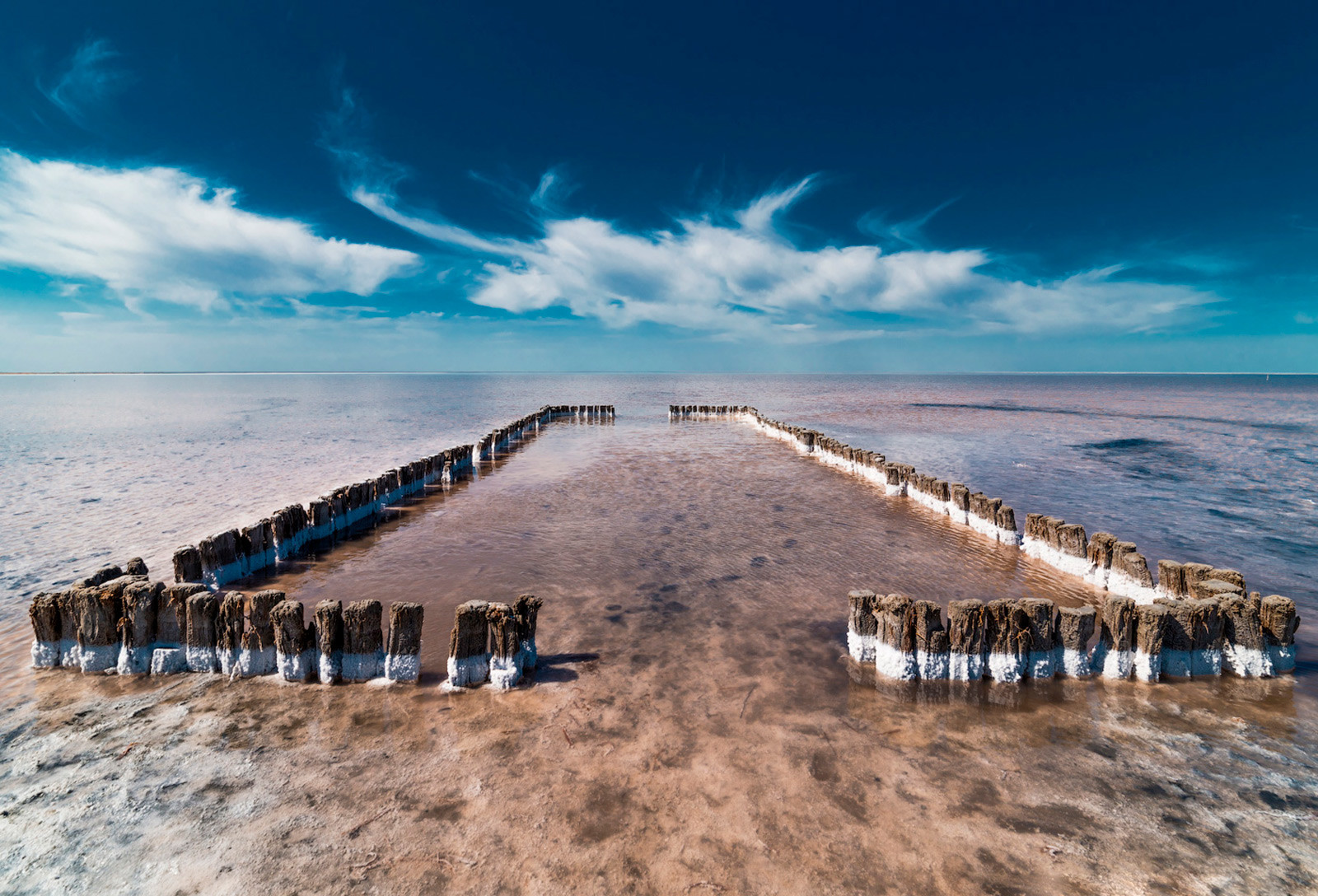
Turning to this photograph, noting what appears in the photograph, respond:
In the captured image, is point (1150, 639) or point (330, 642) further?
point (1150, 639)

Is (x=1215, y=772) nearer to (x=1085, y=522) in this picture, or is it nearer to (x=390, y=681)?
(x=390, y=681)

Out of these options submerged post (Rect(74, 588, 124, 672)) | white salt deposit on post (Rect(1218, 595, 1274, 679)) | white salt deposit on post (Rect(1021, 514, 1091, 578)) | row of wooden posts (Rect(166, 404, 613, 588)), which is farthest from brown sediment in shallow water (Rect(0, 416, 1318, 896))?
white salt deposit on post (Rect(1021, 514, 1091, 578))

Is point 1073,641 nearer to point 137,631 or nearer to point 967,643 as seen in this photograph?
point 967,643

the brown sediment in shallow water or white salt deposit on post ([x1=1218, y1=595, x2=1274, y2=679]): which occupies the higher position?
white salt deposit on post ([x1=1218, y1=595, x2=1274, y2=679])

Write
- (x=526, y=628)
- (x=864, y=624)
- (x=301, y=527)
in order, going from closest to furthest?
(x=526, y=628)
(x=864, y=624)
(x=301, y=527)

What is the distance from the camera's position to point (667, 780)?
196 inches

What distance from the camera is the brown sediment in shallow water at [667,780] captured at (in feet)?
13.4

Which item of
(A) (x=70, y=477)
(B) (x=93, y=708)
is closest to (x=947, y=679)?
(B) (x=93, y=708)

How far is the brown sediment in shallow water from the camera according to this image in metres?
4.09

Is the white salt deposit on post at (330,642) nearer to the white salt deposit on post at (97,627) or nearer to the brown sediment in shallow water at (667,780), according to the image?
the brown sediment in shallow water at (667,780)

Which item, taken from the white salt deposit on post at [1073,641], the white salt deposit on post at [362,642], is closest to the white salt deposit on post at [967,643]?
the white salt deposit on post at [1073,641]

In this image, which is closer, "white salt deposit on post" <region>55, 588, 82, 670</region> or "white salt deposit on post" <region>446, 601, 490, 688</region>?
"white salt deposit on post" <region>446, 601, 490, 688</region>

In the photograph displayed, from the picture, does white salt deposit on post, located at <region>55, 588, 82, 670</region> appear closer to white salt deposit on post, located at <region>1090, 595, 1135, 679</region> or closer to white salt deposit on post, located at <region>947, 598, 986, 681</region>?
white salt deposit on post, located at <region>947, 598, 986, 681</region>

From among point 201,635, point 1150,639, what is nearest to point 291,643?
point 201,635
